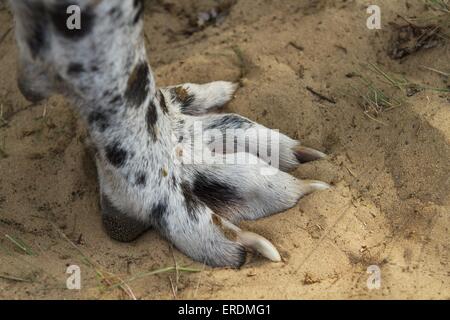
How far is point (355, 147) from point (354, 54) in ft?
2.22

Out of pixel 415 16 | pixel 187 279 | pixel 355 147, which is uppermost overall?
pixel 415 16

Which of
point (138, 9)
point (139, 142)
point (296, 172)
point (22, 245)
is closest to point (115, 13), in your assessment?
point (138, 9)

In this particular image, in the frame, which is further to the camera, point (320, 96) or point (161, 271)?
point (320, 96)

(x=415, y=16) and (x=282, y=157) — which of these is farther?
(x=415, y=16)

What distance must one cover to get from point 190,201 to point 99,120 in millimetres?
520

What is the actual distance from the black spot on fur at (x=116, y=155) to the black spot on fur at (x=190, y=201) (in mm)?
279

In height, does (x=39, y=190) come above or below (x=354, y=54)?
below

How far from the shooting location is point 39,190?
308 centimetres

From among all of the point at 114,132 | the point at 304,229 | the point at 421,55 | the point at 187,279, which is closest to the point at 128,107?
the point at 114,132

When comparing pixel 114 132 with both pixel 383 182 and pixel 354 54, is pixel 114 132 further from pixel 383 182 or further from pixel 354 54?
pixel 354 54

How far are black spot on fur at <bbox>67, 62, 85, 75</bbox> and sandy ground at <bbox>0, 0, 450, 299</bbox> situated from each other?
70cm

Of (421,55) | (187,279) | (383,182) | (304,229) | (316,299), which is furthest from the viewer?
(421,55)

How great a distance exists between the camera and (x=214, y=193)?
2.77 metres

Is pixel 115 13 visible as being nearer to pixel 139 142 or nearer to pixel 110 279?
pixel 139 142
